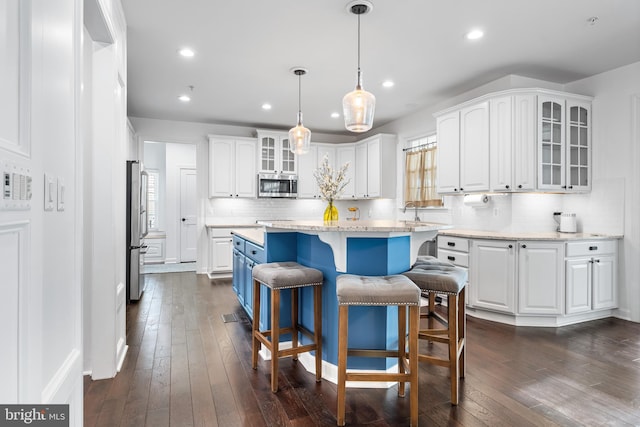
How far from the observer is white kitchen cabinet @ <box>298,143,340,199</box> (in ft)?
23.3

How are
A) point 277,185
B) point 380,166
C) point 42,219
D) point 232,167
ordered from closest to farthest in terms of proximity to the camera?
point 42,219 → point 380,166 → point 232,167 → point 277,185

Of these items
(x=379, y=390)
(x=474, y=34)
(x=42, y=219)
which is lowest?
(x=379, y=390)

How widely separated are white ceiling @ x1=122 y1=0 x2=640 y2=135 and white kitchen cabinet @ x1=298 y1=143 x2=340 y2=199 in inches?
73.9

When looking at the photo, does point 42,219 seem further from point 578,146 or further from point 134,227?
point 578,146

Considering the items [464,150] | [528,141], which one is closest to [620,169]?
[528,141]

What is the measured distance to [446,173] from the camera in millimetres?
4844

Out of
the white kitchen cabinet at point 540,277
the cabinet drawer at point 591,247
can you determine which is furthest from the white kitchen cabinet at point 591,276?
the white kitchen cabinet at point 540,277

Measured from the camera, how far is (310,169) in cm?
717

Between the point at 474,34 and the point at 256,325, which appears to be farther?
the point at 474,34

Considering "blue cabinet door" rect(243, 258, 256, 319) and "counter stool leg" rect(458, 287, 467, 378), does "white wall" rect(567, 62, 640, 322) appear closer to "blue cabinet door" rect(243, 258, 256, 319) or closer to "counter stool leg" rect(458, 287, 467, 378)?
"counter stool leg" rect(458, 287, 467, 378)

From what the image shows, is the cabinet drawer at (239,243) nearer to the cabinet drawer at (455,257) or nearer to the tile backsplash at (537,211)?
the cabinet drawer at (455,257)

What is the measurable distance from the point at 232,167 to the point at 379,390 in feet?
16.3

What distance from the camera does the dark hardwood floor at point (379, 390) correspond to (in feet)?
6.89

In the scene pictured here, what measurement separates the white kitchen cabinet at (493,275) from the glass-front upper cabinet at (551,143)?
2.82ft
